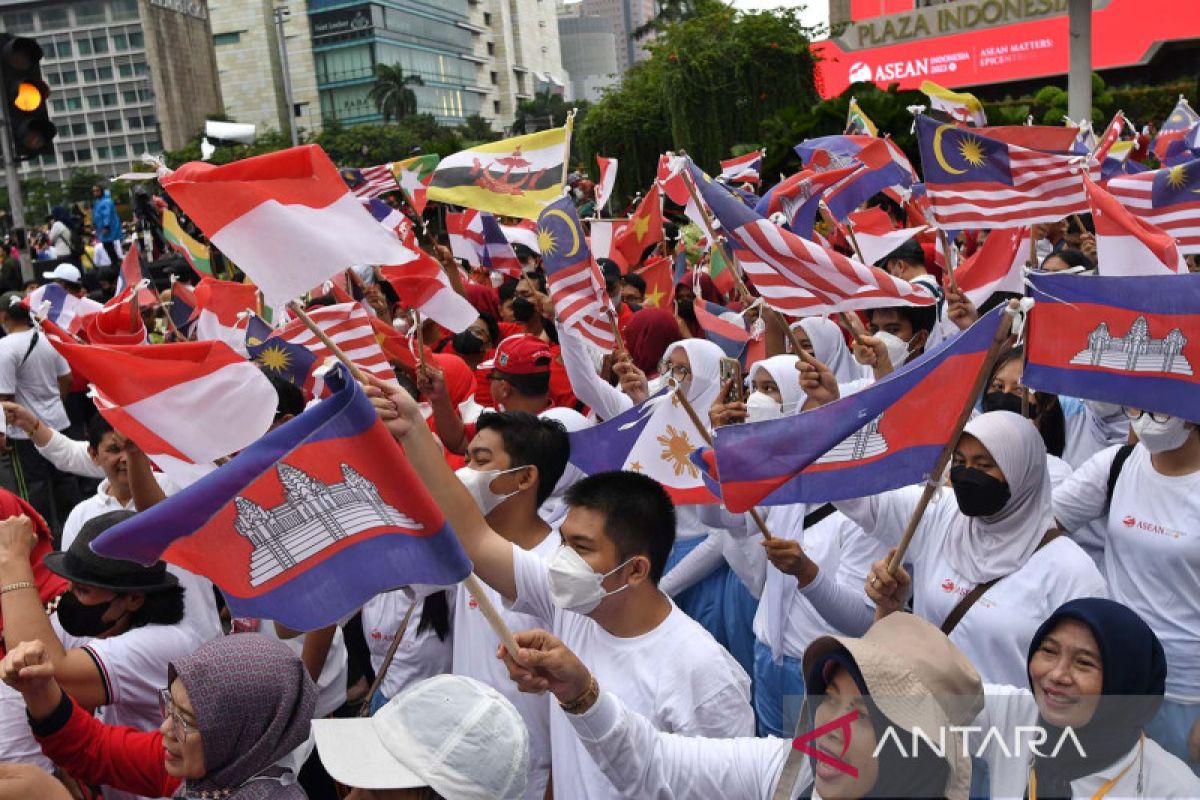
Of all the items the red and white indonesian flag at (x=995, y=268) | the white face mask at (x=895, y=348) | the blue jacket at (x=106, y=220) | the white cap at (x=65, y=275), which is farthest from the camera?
the blue jacket at (x=106, y=220)

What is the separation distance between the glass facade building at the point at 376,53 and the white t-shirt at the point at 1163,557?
3565 inches

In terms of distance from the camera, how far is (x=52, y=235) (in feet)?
67.5

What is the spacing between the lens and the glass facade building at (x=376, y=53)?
9044 centimetres

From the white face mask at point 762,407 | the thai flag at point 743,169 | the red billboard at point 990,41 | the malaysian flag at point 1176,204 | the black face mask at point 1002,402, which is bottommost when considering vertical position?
the black face mask at point 1002,402

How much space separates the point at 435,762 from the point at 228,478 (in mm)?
793

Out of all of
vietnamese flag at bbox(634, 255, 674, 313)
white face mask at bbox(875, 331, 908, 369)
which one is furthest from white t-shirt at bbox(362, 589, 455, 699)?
vietnamese flag at bbox(634, 255, 674, 313)

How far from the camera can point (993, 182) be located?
5719 millimetres

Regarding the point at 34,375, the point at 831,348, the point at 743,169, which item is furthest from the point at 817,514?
the point at 743,169

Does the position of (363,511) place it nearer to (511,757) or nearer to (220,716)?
(220,716)

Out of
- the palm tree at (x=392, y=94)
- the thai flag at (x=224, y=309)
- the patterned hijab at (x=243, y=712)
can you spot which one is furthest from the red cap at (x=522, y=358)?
the palm tree at (x=392, y=94)

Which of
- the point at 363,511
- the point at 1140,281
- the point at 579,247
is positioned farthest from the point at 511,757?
the point at 579,247

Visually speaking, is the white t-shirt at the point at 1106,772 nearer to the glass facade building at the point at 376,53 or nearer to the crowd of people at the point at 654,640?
the crowd of people at the point at 654,640

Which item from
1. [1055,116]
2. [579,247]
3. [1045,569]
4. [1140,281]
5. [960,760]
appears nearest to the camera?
[960,760]

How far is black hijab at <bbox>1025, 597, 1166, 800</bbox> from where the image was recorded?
2561 mm
